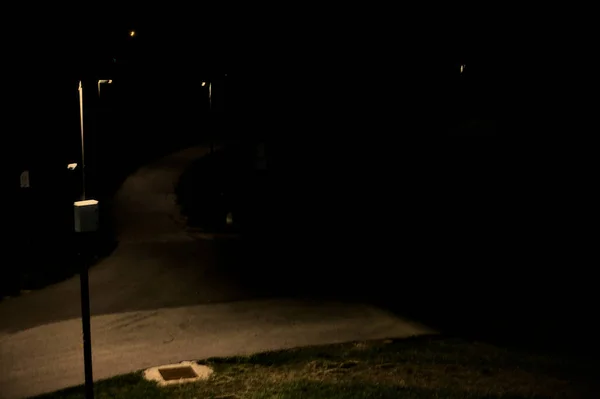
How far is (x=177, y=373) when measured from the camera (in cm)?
802

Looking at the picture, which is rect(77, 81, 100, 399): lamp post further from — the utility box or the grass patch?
the grass patch

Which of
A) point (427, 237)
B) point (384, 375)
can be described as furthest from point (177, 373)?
point (427, 237)

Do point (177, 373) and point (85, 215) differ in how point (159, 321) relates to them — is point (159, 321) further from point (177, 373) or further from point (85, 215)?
point (85, 215)

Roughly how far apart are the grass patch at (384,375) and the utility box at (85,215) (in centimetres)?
227

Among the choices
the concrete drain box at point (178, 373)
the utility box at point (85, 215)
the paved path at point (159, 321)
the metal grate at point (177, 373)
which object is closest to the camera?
the utility box at point (85, 215)

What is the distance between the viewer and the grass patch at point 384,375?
23.0ft

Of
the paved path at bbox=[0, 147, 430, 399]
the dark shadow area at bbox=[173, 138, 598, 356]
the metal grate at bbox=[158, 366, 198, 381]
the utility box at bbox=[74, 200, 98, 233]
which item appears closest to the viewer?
the utility box at bbox=[74, 200, 98, 233]

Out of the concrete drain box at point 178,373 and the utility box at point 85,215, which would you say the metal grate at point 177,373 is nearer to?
the concrete drain box at point 178,373

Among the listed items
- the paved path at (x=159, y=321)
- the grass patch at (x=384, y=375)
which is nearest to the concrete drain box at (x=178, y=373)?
the grass patch at (x=384, y=375)

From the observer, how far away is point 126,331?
32.9ft

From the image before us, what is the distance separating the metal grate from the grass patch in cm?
28

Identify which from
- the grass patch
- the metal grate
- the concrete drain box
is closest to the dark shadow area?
the grass patch

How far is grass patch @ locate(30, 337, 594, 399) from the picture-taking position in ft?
23.0

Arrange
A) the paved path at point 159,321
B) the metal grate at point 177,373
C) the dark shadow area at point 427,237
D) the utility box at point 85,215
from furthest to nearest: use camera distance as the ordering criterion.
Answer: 1. the dark shadow area at point 427,237
2. the paved path at point 159,321
3. the metal grate at point 177,373
4. the utility box at point 85,215
